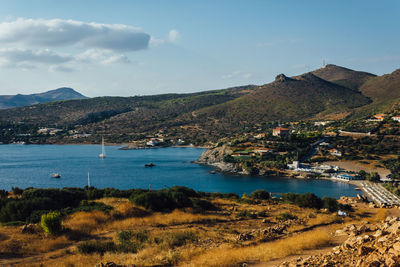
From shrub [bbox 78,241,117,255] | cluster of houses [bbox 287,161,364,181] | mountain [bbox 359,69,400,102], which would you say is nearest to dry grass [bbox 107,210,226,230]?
shrub [bbox 78,241,117,255]

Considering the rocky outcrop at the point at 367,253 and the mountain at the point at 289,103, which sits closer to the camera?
the rocky outcrop at the point at 367,253

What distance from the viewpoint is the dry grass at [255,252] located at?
9266 millimetres

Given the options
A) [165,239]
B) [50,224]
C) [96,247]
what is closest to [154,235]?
[165,239]

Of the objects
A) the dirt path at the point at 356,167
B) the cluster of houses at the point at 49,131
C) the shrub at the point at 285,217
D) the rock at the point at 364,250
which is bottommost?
the dirt path at the point at 356,167

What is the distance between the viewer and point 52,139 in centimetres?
14088

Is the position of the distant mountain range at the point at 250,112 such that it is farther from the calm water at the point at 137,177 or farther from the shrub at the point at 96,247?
the shrub at the point at 96,247

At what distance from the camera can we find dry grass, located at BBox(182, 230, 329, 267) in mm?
9266

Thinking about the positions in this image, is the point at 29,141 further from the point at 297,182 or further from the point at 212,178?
the point at 297,182

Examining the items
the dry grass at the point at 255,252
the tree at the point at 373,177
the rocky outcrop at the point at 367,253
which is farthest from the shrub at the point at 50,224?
the tree at the point at 373,177

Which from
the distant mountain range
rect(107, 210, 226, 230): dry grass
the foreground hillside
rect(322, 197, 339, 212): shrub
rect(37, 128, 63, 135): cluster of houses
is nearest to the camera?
the foreground hillside

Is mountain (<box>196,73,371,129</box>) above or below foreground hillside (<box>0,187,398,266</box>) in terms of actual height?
above

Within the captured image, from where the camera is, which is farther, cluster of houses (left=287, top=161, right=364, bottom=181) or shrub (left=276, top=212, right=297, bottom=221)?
cluster of houses (left=287, top=161, right=364, bottom=181)

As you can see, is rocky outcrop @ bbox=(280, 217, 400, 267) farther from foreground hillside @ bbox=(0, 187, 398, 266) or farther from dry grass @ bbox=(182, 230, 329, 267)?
foreground hillside @ bbox=(0, 187, 398, 266)

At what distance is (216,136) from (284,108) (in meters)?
41.2
